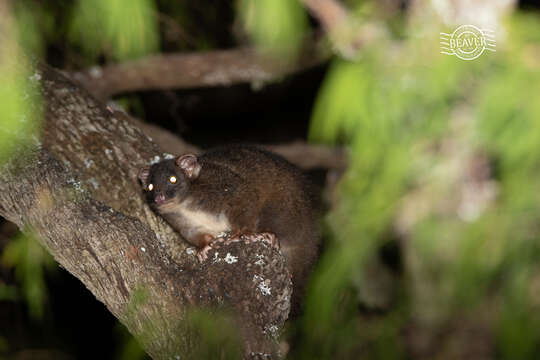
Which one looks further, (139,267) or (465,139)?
(139,267)

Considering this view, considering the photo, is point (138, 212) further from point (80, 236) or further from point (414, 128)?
point (414, 128)

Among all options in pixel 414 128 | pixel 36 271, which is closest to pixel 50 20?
pixel 36 271

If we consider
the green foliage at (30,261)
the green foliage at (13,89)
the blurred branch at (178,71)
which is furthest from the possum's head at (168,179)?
the blurred branch at (178,71)

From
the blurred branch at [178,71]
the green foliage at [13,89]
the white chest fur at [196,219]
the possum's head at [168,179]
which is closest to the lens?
the green foliage at [13,89]

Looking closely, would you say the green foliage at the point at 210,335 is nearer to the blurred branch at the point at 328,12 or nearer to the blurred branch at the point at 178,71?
the blurred branch at the point at 328,12

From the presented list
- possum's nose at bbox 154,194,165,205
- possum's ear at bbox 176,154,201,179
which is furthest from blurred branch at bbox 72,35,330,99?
possum's nose at bbox 154,194,165,205

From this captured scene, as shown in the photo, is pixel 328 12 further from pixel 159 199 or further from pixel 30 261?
pixel 30 261

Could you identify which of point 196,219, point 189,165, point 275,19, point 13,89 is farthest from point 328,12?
point 13,89
